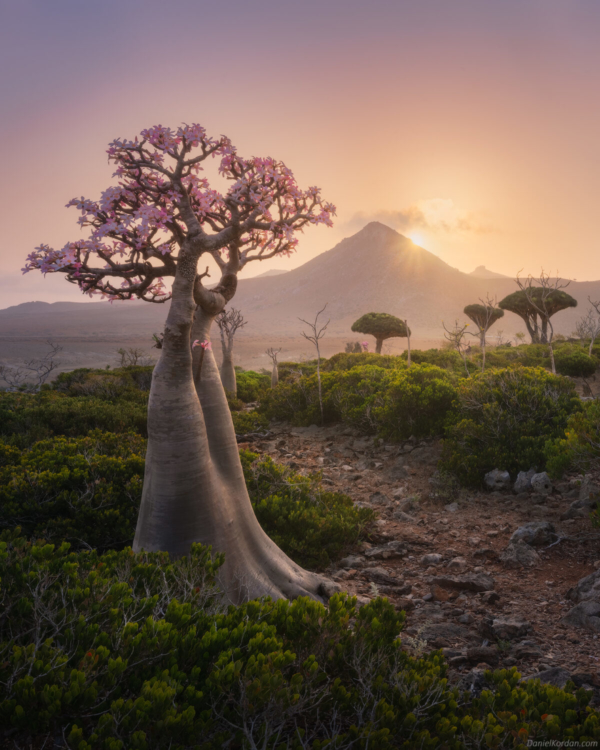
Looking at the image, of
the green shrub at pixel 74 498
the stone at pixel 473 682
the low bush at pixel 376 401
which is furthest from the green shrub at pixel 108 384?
the stone at pixel 473 682

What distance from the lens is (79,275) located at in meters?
3.93

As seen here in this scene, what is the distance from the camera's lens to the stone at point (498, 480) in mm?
7574

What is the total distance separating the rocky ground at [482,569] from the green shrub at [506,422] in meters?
0.59

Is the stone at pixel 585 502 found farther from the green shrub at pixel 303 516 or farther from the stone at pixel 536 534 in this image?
the green shrub at pixel 303 516

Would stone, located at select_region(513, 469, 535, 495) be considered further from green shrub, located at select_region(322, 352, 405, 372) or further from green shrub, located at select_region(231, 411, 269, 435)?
green shrub, located at select_region(322, 352, 405, 372)

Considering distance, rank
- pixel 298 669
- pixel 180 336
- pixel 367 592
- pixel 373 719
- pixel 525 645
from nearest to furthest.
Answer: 1. pixel 373 719
2. pixel 298 669
3. pixel 525 645
4. pixel 180 336
5. pixel 367 592

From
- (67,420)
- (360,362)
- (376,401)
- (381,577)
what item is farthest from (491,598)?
(360,362)

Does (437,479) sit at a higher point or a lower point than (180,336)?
lower

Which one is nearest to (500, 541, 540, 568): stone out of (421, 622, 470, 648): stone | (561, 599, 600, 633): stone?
(561, 599, 600, 633): stone

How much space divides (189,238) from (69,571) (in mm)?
3144

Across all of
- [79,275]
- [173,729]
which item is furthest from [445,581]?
[79,275]

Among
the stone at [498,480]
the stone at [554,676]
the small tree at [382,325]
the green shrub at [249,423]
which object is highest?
the small tree at [382,325]

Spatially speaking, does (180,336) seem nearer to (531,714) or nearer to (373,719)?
(373,719)

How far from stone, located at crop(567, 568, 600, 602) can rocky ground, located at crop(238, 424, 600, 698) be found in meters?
0.02
